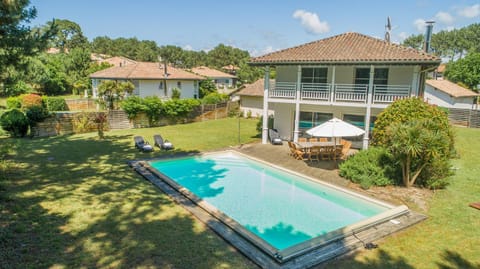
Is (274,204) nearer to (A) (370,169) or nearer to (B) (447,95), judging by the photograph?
(A) (370,169)

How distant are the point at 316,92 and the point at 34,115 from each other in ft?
60.2

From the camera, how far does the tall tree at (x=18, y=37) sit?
9430mm

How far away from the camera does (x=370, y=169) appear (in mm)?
11750

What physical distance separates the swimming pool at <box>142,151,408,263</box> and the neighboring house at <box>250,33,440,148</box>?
18.0 ft

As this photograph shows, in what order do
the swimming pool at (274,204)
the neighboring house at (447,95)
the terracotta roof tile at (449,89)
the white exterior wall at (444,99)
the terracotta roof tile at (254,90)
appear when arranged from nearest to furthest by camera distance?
the swimming pool at (274,204), the terracotta roof tile at (254,90), the terracotta roof tile at (449,89), the neighboring house at (447,95), the white exterior wall at (444,99)

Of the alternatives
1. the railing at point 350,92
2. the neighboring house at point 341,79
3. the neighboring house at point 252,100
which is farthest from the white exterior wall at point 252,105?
the railing at point 350,92

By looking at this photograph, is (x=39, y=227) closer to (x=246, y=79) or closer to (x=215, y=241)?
(x=215, y=241)

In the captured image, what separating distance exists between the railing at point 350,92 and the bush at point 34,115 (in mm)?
19196

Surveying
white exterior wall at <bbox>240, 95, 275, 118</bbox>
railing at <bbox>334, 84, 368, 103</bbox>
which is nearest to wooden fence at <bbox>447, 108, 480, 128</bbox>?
railing at <bbox>334, 84, 368, 103</bbox>

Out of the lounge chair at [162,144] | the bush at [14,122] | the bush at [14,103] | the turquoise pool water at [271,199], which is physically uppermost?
the bush at [14,103]

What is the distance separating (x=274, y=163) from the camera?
585 inches

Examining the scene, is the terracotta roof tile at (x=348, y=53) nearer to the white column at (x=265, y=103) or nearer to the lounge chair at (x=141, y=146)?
the white column at (x=265, y=103)

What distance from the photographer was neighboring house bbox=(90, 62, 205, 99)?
34562mm

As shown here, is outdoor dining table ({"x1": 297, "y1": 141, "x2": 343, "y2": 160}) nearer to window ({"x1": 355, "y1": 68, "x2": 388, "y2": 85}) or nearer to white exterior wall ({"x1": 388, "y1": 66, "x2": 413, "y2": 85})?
window ({"x1": 355, "y1": 68, "x2": 388, "y2": 85})
